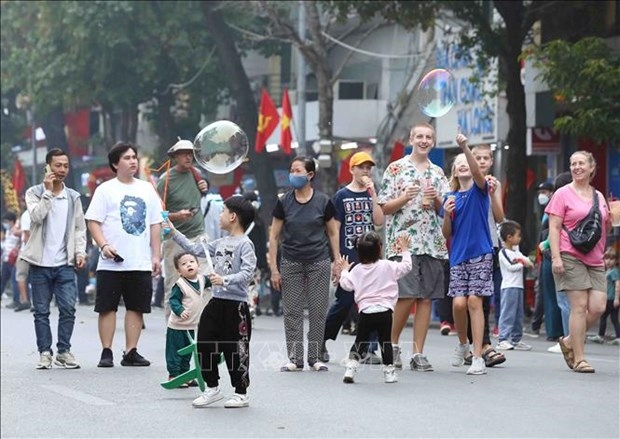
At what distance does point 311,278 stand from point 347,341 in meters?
3.82

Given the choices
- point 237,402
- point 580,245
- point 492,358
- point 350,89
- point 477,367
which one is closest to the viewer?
point 237,402

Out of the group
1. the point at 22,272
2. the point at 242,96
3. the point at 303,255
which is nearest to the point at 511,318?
the point at 303,255

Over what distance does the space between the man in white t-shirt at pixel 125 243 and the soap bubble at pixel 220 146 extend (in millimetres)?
899

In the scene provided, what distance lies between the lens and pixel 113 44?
129 feet

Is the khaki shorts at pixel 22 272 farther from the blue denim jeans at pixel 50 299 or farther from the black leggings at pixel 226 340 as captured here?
the black leggings at pixel 226 340

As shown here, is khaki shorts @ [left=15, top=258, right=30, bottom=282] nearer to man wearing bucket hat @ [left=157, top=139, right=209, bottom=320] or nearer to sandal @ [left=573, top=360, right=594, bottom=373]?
man wearing bucket hat @ [left=157, top=139, right=209, bottom=320]

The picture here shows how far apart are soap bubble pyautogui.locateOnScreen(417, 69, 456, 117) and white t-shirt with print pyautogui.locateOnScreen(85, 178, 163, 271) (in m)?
2.43

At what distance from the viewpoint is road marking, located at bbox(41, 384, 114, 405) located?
36.4 feet

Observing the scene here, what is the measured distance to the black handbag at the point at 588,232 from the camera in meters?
12.9

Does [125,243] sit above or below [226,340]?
above

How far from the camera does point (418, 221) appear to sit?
42.5 feet

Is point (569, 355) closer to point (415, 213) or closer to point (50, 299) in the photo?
point (415, 213)

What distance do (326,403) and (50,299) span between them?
360 centimetres

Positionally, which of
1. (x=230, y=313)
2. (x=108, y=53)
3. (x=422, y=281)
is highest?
(x=108, y=53)
